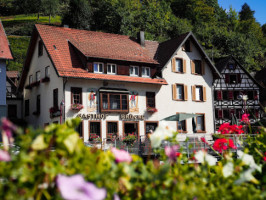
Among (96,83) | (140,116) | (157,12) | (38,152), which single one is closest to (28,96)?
(96,83)

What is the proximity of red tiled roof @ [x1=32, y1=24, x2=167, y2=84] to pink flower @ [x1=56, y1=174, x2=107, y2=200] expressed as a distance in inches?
933

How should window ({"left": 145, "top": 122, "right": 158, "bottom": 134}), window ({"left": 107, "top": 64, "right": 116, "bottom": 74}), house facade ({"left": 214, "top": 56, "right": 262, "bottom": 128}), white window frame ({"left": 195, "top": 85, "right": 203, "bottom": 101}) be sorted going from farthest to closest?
1. house facade ({"left": 214, "top": 56, "right": 262, "bottom": 128})
2. white window frame ({"left": 195, "top": 85, "right": 203, "bottom": 101})
3. window ({"left": 145, "top": 122, "right": 158, "bottom": 134})
4. window ({"left": 107, "top": 64, "right": 116, "bottom": 74})

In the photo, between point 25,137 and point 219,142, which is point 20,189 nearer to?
point 25,137

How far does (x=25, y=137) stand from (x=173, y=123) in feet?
96.1

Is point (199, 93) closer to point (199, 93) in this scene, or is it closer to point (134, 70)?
point (199, 93)

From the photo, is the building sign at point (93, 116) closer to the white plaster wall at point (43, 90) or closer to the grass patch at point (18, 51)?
the white plaster wall at point (43, 90)

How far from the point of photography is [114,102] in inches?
1104

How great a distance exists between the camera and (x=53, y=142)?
2584 mm

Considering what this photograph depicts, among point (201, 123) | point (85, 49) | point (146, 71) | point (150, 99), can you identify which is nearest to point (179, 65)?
point (146, 71)

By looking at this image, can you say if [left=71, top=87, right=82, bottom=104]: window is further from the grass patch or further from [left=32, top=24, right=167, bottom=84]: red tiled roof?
the grass patch

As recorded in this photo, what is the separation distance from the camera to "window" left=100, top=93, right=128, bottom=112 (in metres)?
27.5

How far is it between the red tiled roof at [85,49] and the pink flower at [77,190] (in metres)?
23.7

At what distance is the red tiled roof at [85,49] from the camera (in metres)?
26.6

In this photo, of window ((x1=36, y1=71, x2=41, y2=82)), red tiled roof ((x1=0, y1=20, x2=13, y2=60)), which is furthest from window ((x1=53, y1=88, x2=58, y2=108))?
red tiled roof ((x1=0, y1=20, x2=13, y2=60))
